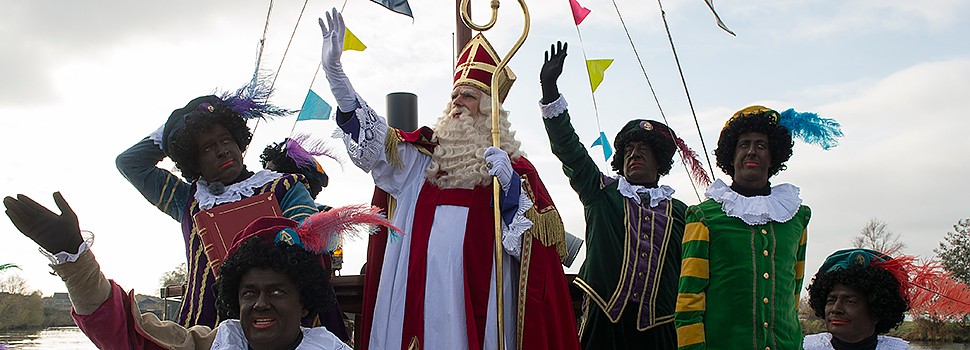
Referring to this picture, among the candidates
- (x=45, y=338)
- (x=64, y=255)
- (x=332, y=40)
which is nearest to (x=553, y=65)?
(x=332, y=40)

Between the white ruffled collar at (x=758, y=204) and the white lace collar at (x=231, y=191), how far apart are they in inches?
74.2

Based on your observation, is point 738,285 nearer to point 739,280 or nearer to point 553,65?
point 739,280

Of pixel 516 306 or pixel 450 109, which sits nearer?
pixel 516 306

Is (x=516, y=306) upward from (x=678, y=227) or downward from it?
downward

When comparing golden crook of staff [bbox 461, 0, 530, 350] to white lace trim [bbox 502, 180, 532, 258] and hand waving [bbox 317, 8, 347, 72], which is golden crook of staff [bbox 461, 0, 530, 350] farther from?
hand waving [bbox 317, 8, 347, 72]

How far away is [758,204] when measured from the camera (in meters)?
3.49

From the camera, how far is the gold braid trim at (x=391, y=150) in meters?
3.79

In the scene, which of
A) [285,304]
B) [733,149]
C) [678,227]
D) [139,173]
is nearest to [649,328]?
[678,227]

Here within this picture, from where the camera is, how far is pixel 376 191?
3.94 m

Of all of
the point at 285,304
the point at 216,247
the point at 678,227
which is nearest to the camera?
the point at 285,304

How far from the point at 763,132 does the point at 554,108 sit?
3.04 ft

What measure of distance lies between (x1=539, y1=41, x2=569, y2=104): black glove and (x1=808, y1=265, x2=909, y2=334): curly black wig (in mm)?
1420

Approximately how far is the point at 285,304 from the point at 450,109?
66.9 inches

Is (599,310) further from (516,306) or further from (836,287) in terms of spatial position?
(836,287)
